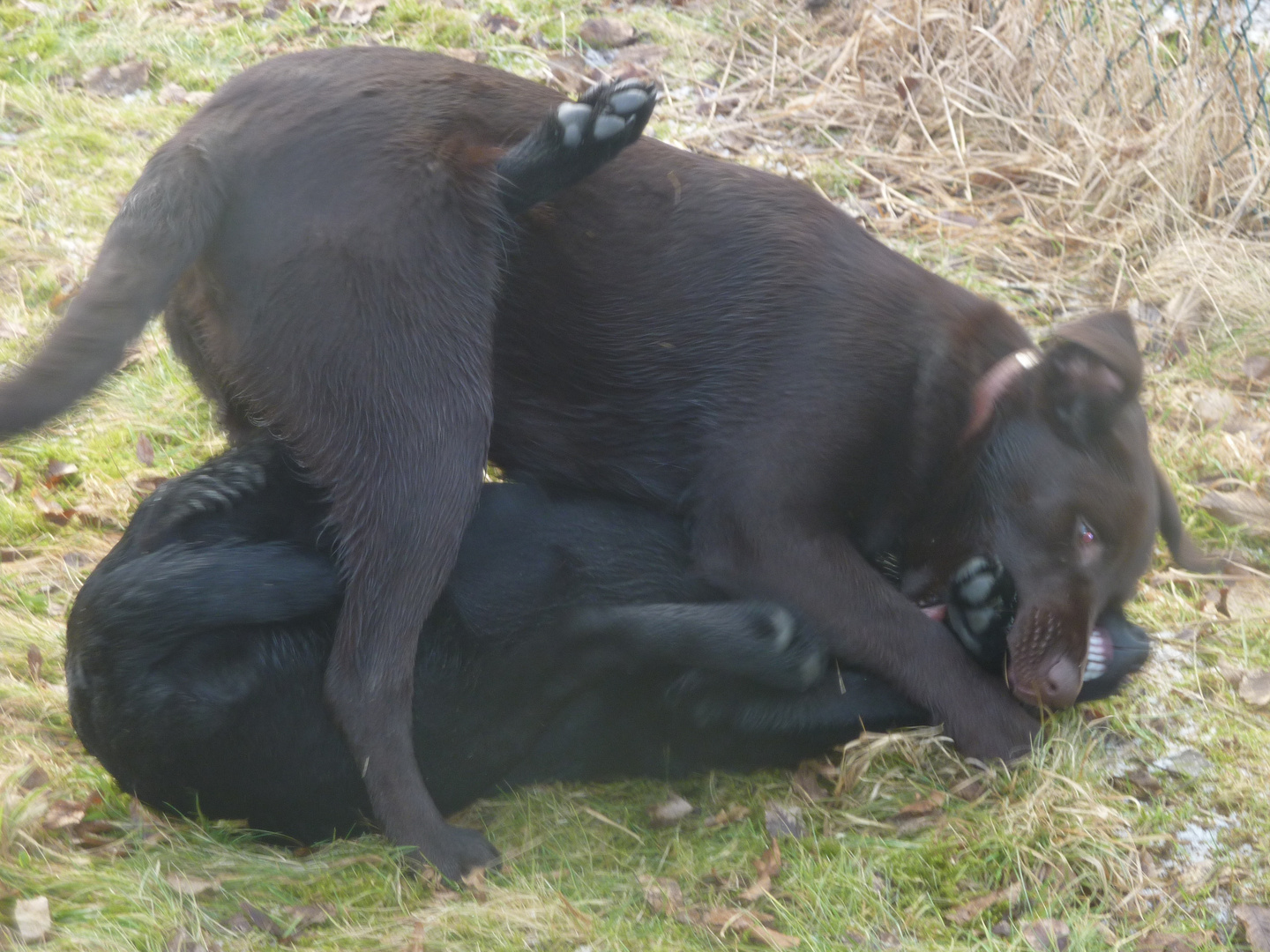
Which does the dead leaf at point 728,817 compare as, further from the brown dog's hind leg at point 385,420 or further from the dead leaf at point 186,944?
the dead leaf at point 186,944

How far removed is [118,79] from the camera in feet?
20.2

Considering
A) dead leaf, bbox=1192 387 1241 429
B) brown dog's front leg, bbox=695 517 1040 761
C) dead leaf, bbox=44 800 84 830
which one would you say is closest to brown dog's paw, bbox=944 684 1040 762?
brown dog's front leg, bbox=695 517 1040 761

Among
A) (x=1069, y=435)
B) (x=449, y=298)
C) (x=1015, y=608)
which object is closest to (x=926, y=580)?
(x=1015, y=608)

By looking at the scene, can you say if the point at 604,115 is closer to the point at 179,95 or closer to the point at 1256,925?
the point at 1256,925

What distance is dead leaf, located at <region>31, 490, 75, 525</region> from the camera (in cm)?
386

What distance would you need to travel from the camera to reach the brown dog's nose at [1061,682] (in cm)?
299

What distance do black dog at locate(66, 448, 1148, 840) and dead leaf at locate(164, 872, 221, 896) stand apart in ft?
0.64

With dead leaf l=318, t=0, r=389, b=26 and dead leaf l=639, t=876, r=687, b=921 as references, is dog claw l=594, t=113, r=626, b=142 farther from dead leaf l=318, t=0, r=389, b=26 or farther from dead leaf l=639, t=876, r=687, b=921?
dead leaf l=318, t=0, r=389, b=26

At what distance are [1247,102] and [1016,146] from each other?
0.99 m

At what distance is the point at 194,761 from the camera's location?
273 cm

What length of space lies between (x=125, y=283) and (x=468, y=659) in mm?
1142

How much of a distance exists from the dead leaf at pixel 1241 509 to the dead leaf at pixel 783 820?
1.91 m

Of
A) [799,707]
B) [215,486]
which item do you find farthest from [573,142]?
[799,707]

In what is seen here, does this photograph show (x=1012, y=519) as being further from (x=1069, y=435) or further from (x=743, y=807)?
(x=743, y=807)
